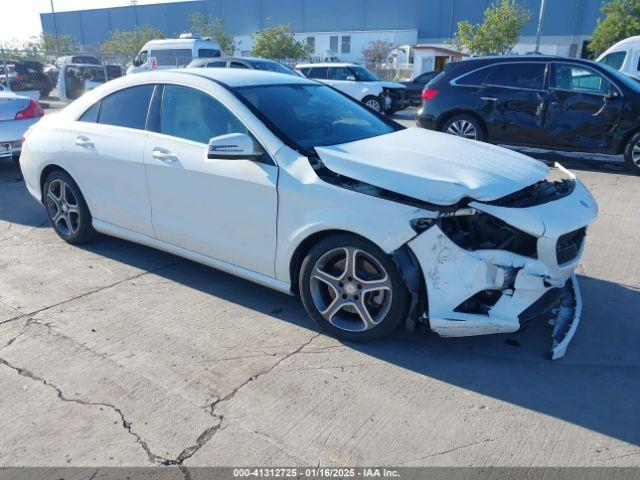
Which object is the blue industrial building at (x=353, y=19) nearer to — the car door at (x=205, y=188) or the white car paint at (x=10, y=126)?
the white car paint at (x=10, y=126)

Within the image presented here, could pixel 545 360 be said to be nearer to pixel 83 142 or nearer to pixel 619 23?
pixel 83 142

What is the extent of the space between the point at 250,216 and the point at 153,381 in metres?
1.24

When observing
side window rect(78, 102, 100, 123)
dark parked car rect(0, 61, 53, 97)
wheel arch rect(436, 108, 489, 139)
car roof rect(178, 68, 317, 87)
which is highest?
car roof rect(178, 68, 317, 87)

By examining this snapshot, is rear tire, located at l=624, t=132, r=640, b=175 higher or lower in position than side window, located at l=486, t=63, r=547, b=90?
lower

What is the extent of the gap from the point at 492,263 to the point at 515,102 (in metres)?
6.69

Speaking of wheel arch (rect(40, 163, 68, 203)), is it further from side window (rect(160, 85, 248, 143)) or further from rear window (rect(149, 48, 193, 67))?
rear window (rect(149, 48, 193, 67))

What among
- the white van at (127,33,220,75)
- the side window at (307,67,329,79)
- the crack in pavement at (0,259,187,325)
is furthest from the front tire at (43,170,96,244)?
the white van at (127,33,220,75)

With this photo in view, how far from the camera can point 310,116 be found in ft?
13.5

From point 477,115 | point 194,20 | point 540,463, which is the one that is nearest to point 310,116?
point 540,463

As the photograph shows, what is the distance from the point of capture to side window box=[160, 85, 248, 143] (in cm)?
388

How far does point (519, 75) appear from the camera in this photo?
895cm

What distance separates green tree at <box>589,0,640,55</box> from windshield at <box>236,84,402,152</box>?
27997 mm

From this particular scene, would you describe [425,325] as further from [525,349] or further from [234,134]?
[234,134]

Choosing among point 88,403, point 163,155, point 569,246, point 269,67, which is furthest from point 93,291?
point 269,67
